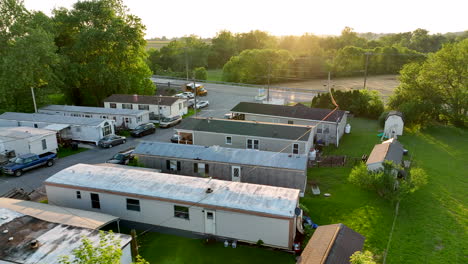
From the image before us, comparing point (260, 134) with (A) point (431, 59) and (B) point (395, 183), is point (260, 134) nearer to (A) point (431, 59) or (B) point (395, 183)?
(B) point (395, 183)

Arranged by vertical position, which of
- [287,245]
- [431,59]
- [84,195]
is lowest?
[287,245]

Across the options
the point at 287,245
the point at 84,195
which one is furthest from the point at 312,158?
the point at 84,195

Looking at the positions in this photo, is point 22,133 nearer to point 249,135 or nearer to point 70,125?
point 70,125

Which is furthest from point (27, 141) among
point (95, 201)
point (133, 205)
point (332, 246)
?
point (332, 246)

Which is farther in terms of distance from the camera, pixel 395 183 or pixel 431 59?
pixel 431 59

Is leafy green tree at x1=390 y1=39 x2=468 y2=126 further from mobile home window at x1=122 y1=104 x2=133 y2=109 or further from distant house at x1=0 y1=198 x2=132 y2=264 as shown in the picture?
distant house at x1=0 y1=198 x2=132 y2=264

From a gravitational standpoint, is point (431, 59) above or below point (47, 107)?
above
